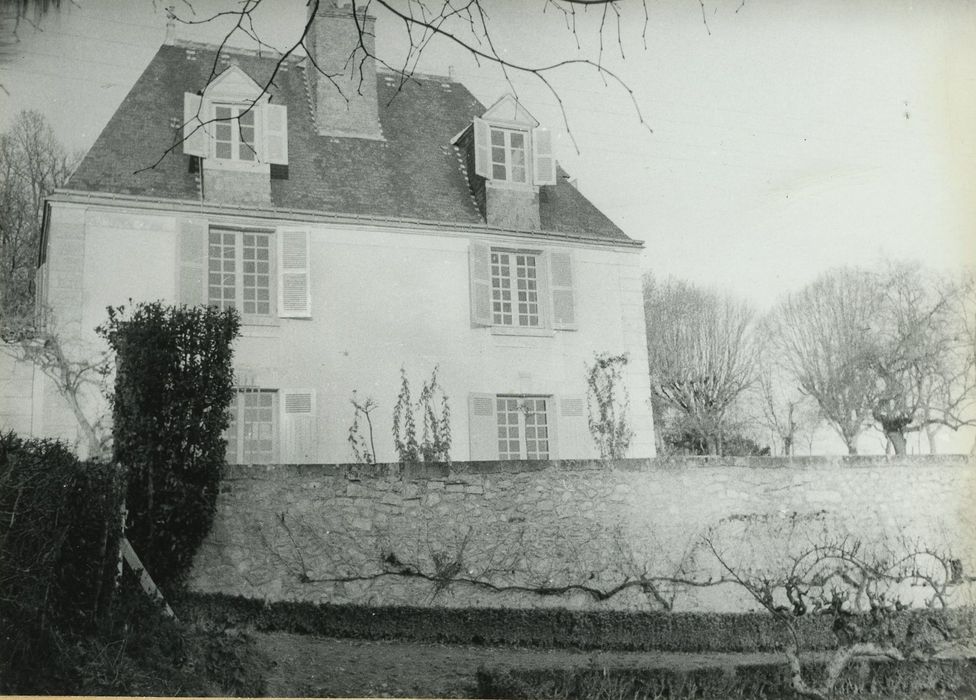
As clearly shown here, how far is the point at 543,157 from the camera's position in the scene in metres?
4.96

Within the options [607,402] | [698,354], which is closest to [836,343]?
[698,354]

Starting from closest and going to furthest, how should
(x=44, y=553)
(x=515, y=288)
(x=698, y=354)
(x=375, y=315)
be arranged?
(x=44, y=553), (x=375, y=315), (x=515, y=288), (x=698, y=354)

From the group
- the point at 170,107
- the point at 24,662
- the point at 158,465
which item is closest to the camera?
the point at 24,662

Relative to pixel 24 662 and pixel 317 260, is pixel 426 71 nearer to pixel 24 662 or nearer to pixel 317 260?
pixel 317 260

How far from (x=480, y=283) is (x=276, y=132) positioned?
55.2 inches

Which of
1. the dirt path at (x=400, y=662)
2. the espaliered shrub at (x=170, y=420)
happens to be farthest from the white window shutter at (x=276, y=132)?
the dirt path at (x=400, y=662)

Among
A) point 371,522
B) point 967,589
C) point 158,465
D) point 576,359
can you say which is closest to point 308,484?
point 371,522

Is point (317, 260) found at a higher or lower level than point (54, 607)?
higher

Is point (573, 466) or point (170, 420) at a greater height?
point (170, 420)

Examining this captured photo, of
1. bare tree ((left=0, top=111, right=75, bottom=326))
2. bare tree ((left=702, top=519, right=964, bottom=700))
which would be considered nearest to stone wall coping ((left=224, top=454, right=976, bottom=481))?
bare tree ((left=702, top=519, right=964, bottom=700))

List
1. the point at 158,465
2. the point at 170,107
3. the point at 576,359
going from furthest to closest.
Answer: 1. the point at 576,359
2. the point at 170,107
3. the point at 158,465

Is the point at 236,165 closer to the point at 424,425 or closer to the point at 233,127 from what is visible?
the point at 233,127

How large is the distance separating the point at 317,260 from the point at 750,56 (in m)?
2.42

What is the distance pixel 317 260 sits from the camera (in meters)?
4.78
